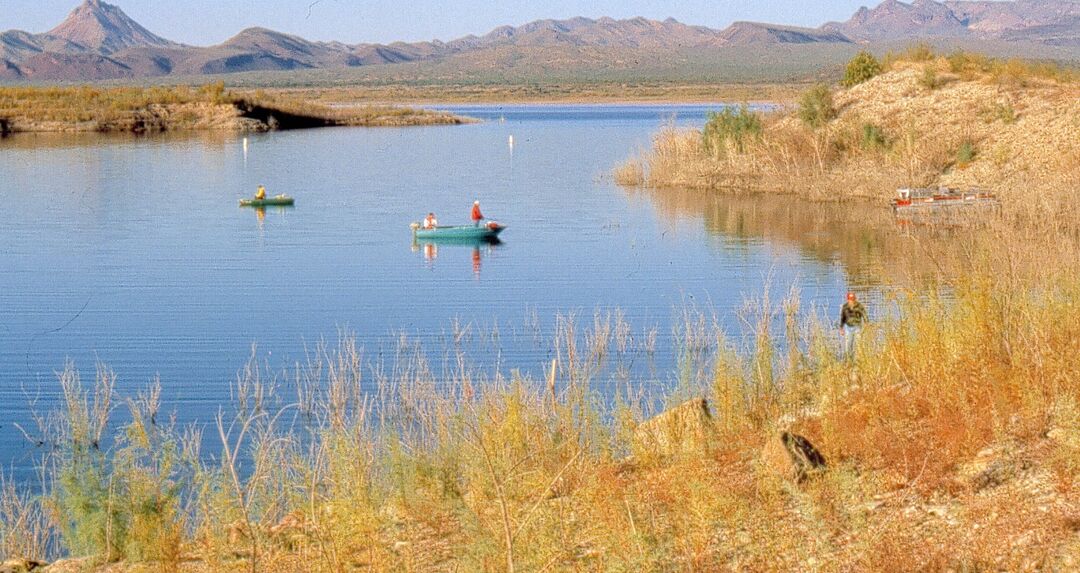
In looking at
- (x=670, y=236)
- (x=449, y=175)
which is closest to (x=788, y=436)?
(x=670, y=236)

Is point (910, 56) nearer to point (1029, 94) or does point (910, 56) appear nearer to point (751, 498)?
point (1029, 94)

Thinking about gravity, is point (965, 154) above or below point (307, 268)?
above

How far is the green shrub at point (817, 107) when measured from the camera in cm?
4459

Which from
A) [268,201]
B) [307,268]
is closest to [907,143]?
[268,201]

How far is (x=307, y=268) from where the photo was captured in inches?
1119

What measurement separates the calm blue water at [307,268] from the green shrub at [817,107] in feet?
21.2

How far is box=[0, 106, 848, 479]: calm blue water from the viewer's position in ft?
65.7

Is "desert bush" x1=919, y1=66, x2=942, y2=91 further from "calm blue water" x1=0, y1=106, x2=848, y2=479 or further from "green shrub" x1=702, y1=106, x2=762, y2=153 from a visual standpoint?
"calm blue water" x1=0, y1=106, x2=848, y2=479

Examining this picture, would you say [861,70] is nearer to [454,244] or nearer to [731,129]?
[731,129]

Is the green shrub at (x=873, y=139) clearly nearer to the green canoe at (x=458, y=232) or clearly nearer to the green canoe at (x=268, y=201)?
the green canoe at (x=458, y=232)

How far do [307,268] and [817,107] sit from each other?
72.9 ft

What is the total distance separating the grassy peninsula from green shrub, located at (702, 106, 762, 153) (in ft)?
145

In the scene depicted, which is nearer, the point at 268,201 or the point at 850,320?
the point at 850,320

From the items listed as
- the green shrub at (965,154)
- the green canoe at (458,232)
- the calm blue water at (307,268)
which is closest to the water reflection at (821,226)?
the calm blue water at (307,268)
